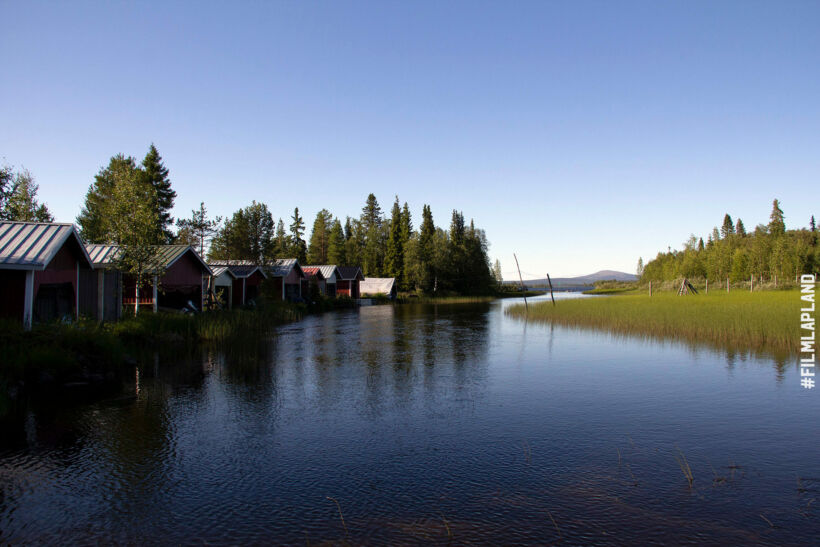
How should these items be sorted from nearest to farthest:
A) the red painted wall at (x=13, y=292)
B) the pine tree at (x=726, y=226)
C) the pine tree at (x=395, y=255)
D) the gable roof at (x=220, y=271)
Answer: the red painted wall at (x=13, y=292) < the gable roof at (x=220, y=271) < the pine tree at (x=395, y=255) < the pine tree at (x=726, y=226)

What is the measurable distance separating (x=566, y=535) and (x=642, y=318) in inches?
1060

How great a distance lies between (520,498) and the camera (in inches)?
297

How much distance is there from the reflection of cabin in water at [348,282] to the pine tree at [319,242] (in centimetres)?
3209

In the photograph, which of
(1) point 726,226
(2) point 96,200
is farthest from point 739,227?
(2) point 96,200

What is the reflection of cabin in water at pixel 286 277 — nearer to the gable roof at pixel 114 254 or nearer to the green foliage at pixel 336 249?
the gable roof at pixel 114 254

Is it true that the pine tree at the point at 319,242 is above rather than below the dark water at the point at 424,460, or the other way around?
above

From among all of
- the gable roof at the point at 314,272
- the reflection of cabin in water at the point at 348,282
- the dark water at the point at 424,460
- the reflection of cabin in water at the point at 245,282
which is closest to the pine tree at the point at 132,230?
the dark water at the point at 424,460

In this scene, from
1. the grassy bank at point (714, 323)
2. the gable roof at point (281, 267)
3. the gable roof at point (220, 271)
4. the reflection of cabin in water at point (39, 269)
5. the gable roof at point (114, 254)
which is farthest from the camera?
the gable roof at point (281, 267)

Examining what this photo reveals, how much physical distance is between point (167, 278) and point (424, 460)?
24.3m

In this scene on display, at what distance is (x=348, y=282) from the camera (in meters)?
69.9

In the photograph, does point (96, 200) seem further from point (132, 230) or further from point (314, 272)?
point (132, 230)

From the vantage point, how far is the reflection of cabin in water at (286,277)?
4844 cm

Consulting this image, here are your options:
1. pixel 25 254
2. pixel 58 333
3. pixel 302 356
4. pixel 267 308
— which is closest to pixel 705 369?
pixel 302 356

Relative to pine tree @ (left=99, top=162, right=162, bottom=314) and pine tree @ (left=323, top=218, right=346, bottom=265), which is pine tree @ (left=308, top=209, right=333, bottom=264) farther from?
pine tree @ (left=99, top=162, right=162, bottom=314)
